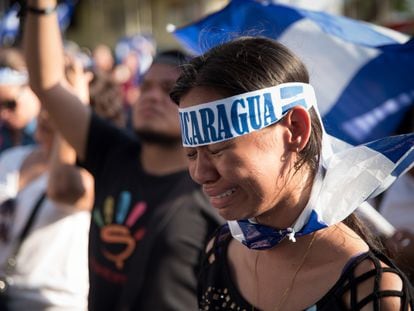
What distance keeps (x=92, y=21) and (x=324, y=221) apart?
3144 centimetres

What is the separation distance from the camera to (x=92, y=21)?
3219cm

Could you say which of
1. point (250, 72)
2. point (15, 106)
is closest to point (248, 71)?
point (250, 72)

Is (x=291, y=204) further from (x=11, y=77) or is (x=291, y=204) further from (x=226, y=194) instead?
(x=11, y=77)

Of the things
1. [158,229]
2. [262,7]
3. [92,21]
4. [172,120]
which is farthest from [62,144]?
[92,21]

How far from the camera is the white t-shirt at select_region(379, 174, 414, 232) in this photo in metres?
3.36

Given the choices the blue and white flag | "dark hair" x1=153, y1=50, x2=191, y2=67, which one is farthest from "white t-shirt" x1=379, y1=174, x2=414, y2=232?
the blue and white flag

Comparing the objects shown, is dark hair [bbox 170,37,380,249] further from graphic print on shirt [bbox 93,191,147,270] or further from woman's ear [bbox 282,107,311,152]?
graphic print on shirt [bbox 93,191,147,270]

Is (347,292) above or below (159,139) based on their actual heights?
above

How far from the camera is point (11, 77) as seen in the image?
5016mm

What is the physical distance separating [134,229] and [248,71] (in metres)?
1.36

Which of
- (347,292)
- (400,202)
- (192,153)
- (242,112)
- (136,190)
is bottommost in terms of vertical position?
(400,202)

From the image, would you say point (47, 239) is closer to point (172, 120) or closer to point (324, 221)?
point (172, 120)

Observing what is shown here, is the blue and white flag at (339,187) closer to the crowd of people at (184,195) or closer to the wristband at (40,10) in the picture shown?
the crowd of people at (184,195)

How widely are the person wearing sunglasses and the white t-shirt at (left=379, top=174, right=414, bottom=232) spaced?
264 centimetres
